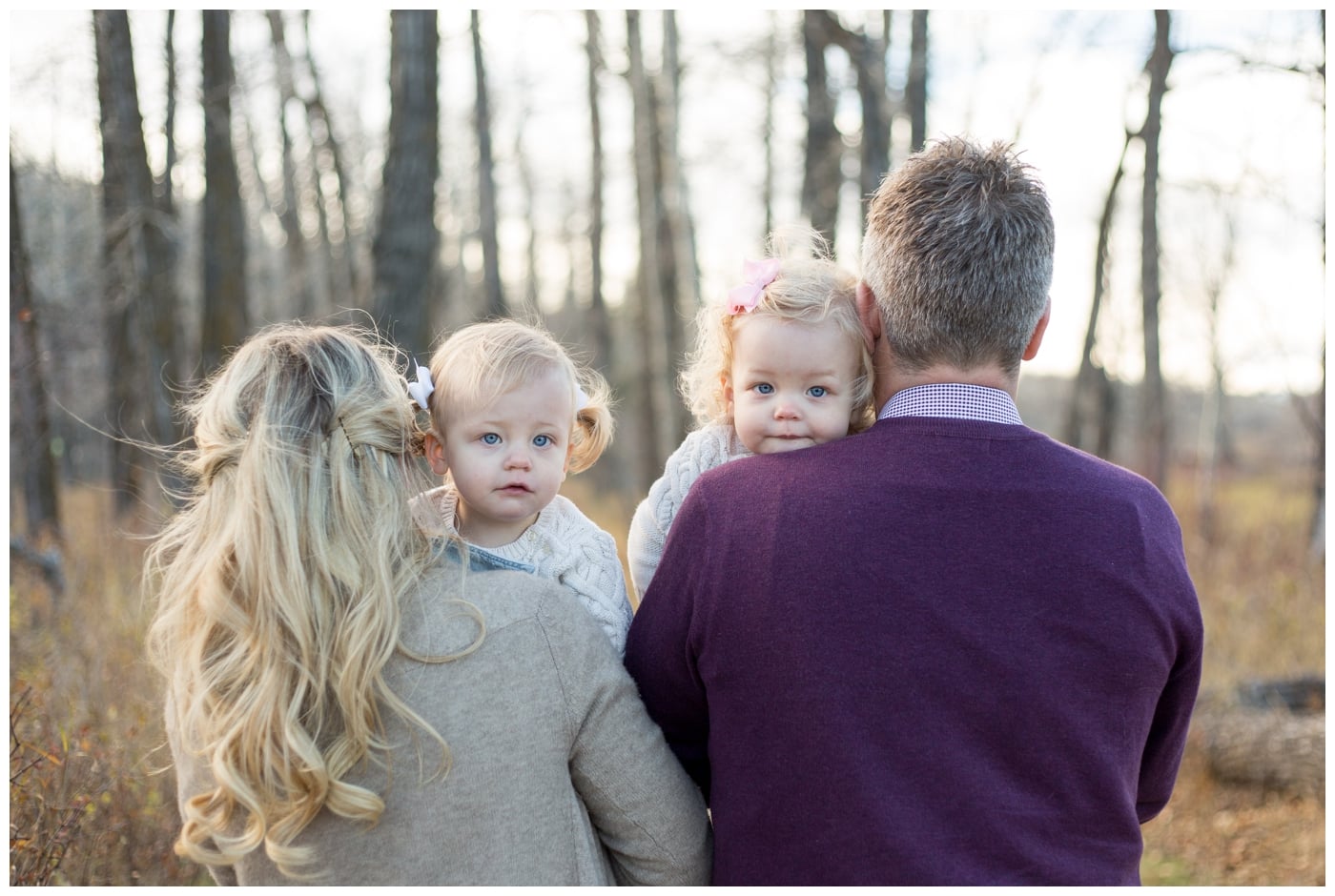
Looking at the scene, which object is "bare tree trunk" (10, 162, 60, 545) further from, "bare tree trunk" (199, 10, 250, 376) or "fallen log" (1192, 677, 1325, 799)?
"fallen log" (1192, 677, 1325, 799)

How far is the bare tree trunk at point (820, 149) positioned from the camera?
537 inches

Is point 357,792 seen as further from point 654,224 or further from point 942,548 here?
point 654,224

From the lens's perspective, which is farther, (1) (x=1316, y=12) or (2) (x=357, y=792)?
(1) (x=1316, y=12)

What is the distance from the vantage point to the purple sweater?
1875 mm

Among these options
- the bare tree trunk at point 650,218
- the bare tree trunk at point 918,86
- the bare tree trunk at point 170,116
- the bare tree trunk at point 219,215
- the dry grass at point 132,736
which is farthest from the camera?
the bare tree trunk at point 650,218

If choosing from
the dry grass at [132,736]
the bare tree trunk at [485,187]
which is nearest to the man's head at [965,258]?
the dry grass at [132,736]

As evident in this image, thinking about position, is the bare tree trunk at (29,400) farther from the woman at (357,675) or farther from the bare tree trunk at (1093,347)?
the bare tree trunk at (1093,347)

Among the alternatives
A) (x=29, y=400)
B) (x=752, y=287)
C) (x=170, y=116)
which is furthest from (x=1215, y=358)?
(x=752, y=287)

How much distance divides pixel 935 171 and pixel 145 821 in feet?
10.2

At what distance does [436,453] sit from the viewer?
236 centimetres

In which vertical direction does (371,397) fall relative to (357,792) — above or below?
above

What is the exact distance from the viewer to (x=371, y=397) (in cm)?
197

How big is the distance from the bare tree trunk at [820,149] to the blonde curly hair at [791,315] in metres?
10.6

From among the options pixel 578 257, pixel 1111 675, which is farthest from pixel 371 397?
pixel 578 257
